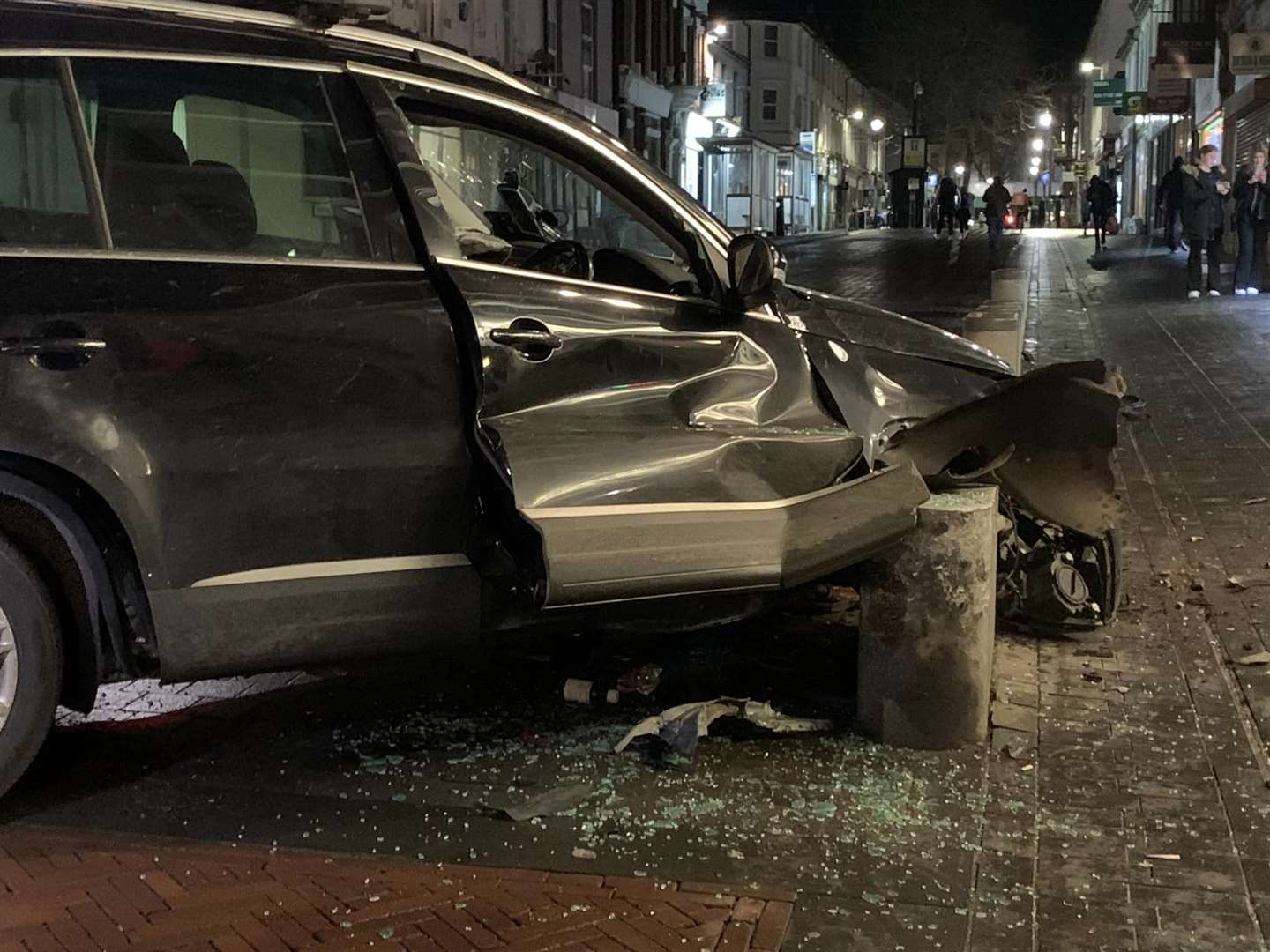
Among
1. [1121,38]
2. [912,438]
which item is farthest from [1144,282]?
[1121,38]

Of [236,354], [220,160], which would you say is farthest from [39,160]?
[236,354]

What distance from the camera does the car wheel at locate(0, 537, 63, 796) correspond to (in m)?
3.62

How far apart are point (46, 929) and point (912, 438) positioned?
2.99 m

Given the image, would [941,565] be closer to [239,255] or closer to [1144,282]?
[239,255]

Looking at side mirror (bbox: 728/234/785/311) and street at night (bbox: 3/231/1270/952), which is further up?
side mirror (bbox: 728/234/785/311)

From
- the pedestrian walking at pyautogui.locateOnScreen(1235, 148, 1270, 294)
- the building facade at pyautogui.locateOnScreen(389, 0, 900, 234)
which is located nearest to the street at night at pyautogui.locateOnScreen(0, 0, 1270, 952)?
the building facade at pyautogui.locateOnScreen(389, 0, 900, 234)

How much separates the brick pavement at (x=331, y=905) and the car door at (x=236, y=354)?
1.76 feet

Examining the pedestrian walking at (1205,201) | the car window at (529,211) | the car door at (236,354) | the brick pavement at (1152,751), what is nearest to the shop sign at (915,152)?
the pedestrian walking at (1205,201)

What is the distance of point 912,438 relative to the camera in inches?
182

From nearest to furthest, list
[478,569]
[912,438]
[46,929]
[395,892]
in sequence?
[46,929], [395,892], [478,569], [912,438]

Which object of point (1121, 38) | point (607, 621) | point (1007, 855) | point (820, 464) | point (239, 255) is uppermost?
point (1121, 38)

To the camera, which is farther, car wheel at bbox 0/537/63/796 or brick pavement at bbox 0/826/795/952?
car wheel at bbox 0/537/63/796

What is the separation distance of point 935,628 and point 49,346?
2.68 meters

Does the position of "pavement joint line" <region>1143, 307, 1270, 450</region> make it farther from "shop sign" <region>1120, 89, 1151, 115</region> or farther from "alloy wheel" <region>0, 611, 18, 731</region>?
"shop sign" <region>1120, 89, 1151, 115</region>
